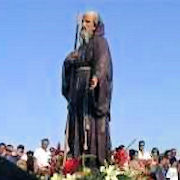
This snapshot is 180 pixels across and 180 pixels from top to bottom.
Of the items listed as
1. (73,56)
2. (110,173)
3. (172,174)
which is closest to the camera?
(110,173)

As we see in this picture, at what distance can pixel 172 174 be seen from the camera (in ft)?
50.8

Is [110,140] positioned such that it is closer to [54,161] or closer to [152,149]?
[54,161]

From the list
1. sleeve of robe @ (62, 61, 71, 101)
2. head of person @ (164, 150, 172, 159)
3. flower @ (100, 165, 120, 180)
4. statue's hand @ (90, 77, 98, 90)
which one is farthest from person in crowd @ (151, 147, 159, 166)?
flower @ (100, 165, 120, 180)

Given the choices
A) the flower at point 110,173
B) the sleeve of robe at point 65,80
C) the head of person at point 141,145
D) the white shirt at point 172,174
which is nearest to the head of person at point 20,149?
the head of person at point 141,145

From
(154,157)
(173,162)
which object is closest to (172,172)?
(173,162)

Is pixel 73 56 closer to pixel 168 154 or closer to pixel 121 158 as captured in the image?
pixel 121 158

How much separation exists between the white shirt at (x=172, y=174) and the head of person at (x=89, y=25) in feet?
22.9

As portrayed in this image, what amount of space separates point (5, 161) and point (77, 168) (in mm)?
3842

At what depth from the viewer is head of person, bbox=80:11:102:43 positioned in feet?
29.7

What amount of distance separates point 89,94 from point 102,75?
311mm

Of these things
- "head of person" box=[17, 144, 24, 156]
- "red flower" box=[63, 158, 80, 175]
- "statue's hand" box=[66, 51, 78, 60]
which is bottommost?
"red flower" box=[63, 158, 80, 175]

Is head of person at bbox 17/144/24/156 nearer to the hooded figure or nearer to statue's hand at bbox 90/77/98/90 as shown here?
the hooded figure

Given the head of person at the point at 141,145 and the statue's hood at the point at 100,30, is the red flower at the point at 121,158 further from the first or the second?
the head of person at the point at 141,145

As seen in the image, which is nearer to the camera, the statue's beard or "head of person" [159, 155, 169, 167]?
the statue's beard
